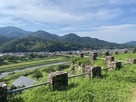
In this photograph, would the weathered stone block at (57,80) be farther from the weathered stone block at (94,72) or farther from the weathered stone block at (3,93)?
the weathered stone block at (94,72)

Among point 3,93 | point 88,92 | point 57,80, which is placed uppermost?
point 57,80

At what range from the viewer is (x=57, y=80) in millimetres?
7516

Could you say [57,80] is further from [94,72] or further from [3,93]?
[94,72]

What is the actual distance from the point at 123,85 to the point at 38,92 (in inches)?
168

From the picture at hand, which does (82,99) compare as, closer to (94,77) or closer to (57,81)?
(57,81)

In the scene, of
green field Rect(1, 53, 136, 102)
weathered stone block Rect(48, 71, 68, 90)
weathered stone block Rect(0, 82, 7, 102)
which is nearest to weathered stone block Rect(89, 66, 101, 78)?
green field Rect(1, 53, 136, 102)

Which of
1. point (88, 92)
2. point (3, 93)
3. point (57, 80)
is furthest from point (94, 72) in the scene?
point (3, 93)

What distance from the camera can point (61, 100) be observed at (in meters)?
6.49

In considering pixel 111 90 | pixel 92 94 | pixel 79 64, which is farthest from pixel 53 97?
pixel 79 64

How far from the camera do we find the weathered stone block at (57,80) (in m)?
7.36

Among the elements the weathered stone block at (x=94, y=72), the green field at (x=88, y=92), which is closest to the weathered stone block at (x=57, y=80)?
the green field at (x=88, y=92)

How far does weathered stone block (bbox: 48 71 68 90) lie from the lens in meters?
7.36

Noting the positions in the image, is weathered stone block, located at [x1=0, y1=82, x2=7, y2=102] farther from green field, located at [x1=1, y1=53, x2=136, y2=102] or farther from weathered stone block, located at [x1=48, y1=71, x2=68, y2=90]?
weathered stone block, located at [x1=48, y1=71, x2=68, y2=90]

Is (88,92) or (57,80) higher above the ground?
(57,80)
